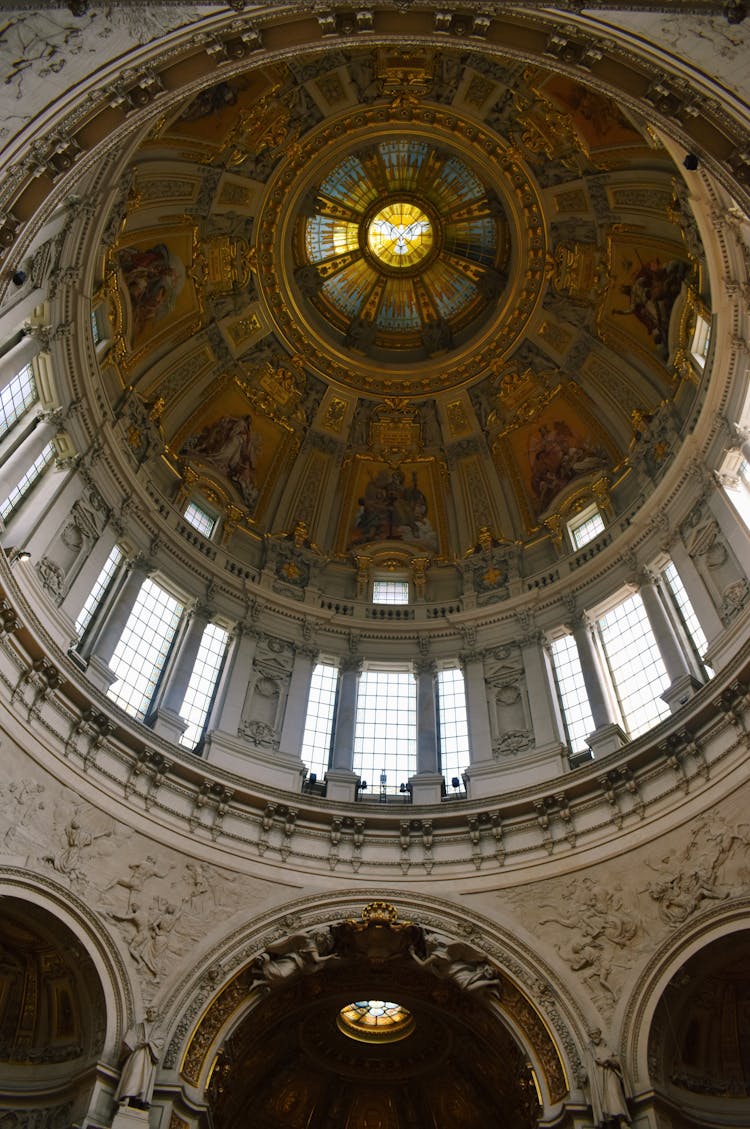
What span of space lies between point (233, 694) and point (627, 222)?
1996 cm

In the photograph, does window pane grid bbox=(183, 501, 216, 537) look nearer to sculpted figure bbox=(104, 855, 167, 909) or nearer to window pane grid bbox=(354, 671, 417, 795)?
window pane grid bbox=(354, 671, 417, 795)

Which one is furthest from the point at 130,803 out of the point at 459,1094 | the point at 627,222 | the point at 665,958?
the point at 627,222

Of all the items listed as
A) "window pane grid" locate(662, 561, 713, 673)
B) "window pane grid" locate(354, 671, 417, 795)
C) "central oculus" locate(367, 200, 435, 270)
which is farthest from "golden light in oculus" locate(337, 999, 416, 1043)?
"central oculus" locate(367, 200, 435, 270)

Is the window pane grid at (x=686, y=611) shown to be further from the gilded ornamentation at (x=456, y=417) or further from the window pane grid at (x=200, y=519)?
the window pane grid at (x=200, y=519)

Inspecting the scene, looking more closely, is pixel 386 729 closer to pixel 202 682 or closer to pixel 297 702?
pixel 297 702

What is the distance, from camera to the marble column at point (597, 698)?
21719mm

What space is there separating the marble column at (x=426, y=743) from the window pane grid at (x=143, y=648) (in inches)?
301

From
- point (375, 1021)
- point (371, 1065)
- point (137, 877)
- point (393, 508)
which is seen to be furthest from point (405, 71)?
point (371, 1065)

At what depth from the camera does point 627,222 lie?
2864cm

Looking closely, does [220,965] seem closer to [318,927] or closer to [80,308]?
[318,927]

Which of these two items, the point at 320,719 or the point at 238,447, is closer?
the point at 320,719

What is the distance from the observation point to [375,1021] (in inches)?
827

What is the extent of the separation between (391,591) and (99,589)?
36.6 feet

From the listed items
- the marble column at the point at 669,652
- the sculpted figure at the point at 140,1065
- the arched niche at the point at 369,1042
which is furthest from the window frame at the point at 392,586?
the sculpted figure at the point at 140,1065
